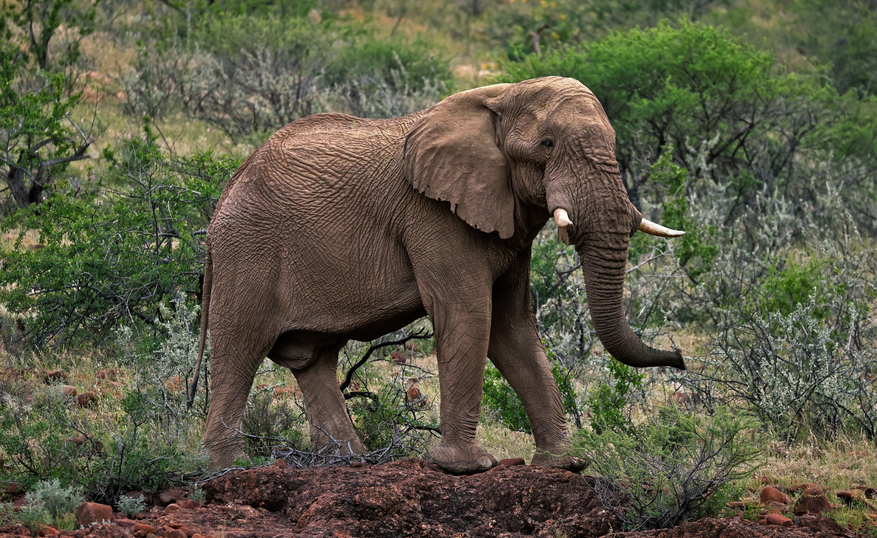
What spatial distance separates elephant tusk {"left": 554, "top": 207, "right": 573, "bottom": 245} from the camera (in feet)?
17.2

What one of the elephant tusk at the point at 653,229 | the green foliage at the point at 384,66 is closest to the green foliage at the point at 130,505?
the elephant tusk at the point at 653,229

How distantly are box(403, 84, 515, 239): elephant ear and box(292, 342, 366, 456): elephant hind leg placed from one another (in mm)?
1394

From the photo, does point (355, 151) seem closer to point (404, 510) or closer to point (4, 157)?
point (404, 510)

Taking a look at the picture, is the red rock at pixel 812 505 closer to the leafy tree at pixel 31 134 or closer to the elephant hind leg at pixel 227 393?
the elephant hind leg at pixel 227 393

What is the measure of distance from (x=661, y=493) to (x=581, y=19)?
24.3m

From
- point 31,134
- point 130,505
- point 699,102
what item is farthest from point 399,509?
point 699,102

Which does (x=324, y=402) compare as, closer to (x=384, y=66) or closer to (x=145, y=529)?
(x=145, y=529)

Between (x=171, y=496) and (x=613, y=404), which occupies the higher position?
(x=613, y=404)

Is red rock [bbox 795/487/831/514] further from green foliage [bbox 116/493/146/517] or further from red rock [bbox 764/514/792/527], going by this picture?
green foliage [bbox 116/493/146/517]

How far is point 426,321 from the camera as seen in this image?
36.2 ft

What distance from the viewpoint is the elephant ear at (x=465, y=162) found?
566 cm

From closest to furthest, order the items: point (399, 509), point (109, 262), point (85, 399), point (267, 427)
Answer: point (399, 509)
point (267, 427)
point (85, 399)
point (109, 262)

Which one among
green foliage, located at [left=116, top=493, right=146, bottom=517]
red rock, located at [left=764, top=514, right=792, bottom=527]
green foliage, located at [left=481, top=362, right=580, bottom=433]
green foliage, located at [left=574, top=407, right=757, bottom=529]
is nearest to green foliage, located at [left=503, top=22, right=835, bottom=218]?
green foliage, located at [left=481, top=362, right=580, bottom=433]

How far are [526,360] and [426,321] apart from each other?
4.87m
